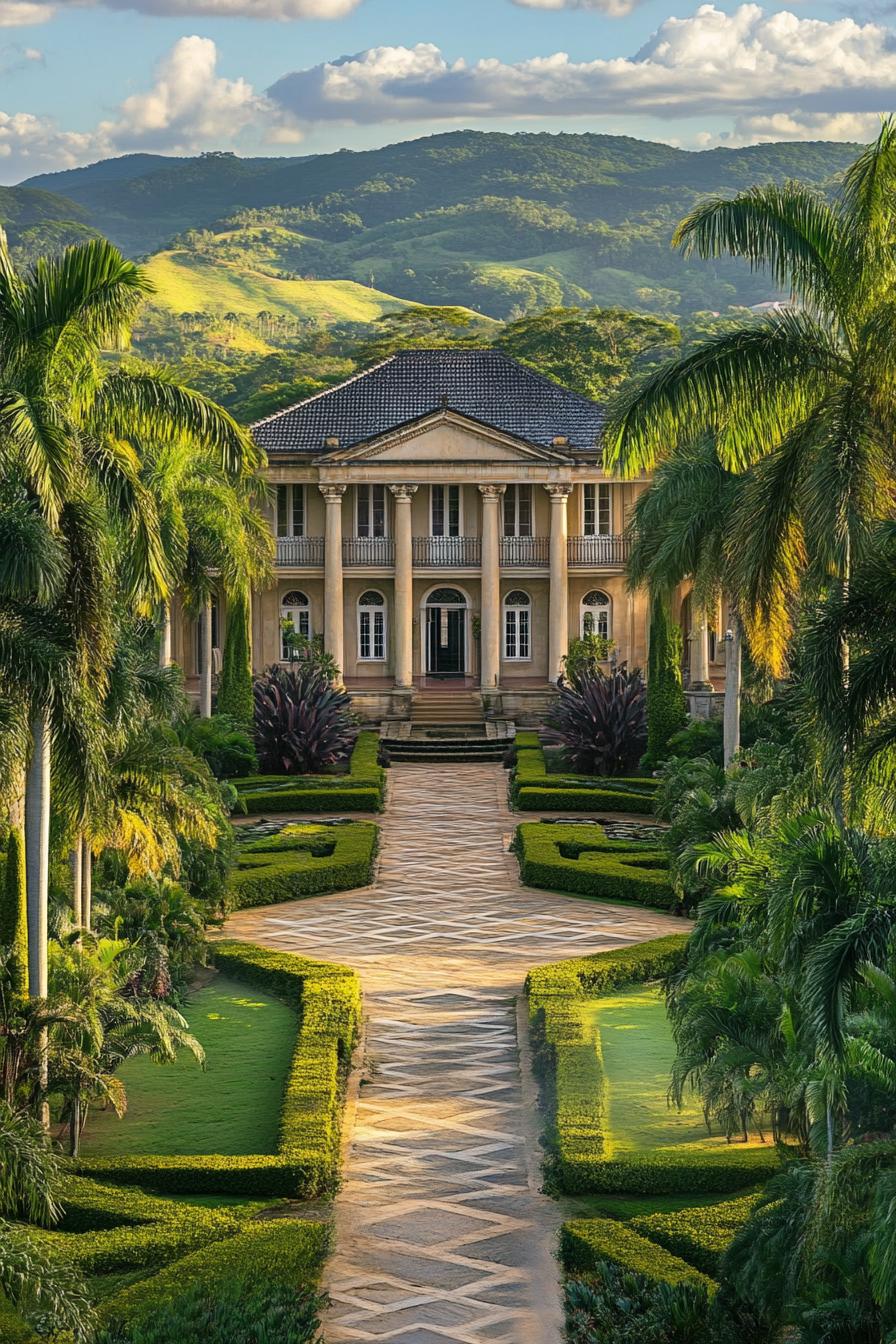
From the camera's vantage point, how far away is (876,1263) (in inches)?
364

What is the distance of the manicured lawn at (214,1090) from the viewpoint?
49.6ft

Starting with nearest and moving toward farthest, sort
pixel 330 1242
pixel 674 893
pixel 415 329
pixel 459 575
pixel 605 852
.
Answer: pixel 330 1242 < pixel 674 893 < pixel 605 852 < pixel 459 575 < pixel 415 329

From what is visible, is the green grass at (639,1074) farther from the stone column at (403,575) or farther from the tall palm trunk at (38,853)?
the stone column at (403,575)

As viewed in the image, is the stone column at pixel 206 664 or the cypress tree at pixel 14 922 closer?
the cypress tree at pixel 14 922

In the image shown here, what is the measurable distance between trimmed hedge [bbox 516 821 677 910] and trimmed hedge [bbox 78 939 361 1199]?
7.04 metres

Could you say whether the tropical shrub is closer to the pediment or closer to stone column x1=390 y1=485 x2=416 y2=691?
stone column x1=390 y1=485 x2=416 y2=691

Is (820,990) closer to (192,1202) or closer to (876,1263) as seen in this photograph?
(876,1263)

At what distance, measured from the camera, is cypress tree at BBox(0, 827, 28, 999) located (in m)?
14.5

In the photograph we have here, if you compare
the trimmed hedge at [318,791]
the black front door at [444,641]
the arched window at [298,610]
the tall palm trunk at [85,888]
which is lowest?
the tall palm trunk at [85,888]

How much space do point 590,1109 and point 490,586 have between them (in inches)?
1113

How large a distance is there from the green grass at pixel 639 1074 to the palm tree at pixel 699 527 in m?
8.18

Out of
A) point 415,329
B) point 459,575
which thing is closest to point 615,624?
point 459,575

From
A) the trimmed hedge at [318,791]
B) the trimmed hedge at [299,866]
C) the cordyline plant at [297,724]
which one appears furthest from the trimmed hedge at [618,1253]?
the cordyline plant at [297,724]

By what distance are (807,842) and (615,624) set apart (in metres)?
32.7
